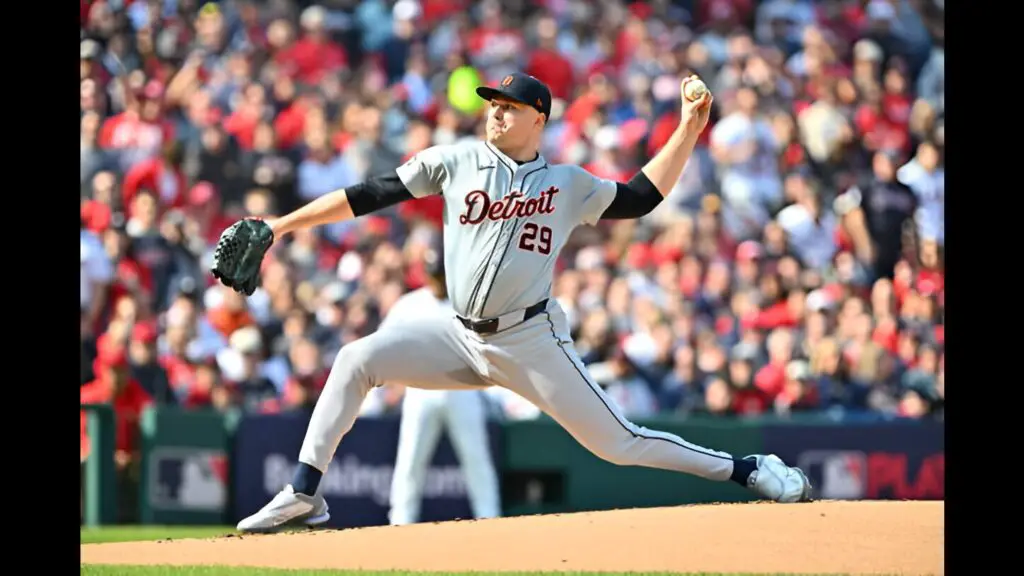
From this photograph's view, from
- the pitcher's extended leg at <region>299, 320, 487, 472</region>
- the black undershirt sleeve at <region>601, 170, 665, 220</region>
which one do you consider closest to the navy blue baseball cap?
the black undershirt sleeve at <region>601, 170, 665, 220</region>

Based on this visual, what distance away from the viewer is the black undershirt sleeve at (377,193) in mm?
6473

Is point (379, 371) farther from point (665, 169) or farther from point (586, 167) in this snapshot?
point (586, 167)

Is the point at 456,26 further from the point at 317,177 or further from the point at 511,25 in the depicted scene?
the point at 317,177

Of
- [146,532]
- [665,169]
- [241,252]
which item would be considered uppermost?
[665,169]

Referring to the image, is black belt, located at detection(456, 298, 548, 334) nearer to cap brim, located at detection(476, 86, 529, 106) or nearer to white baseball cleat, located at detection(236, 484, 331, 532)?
cap brim, located at detection(476, 86, 529, 106)

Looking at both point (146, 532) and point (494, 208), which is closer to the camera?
point (494, 208)

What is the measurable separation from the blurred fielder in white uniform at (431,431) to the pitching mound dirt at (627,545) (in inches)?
98.2

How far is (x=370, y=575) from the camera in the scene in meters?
6.15

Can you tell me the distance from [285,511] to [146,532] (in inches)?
170

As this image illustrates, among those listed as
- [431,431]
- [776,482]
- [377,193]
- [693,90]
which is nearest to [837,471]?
[431,431]

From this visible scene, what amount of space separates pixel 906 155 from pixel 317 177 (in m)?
4.84

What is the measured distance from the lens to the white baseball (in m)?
6.82

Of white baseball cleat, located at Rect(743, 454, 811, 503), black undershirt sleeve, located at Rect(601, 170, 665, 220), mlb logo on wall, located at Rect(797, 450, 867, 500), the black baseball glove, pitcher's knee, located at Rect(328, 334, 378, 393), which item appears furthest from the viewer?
mlb logo on wall, located at Rect(797, 450, 867, 500)

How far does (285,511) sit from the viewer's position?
6625 mm
